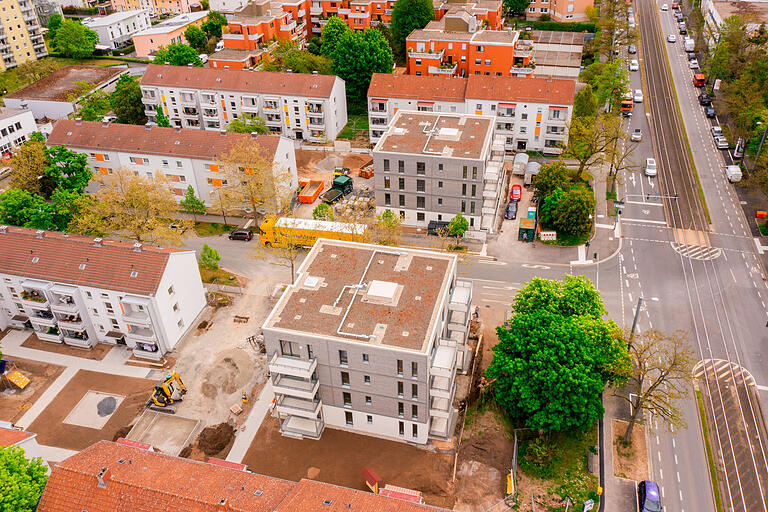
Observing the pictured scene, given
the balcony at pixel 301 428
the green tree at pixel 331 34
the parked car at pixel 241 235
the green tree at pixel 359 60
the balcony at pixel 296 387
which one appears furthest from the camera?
the green tree at pixel 331 34

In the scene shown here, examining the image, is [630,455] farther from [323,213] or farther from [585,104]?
[585,104]

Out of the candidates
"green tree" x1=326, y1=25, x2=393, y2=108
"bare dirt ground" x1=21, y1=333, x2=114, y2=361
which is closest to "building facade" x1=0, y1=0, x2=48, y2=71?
"green tree" x1=326, y1=25, x2=393, y2=108

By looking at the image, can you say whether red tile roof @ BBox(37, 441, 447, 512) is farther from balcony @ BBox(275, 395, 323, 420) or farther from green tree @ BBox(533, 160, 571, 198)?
green tree @ BBox(533, 160, 571, 198)

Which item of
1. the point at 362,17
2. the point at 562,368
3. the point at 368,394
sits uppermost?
the point at 362,17

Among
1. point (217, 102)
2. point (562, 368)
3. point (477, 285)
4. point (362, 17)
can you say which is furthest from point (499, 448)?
point (362, 17)

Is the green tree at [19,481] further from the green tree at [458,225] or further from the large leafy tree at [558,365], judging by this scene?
the green tree at [458,225]

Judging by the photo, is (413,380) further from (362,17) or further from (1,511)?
(362,17)

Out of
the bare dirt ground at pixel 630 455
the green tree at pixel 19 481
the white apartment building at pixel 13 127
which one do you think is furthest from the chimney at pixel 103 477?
the white apartment building at pixel 13 127
